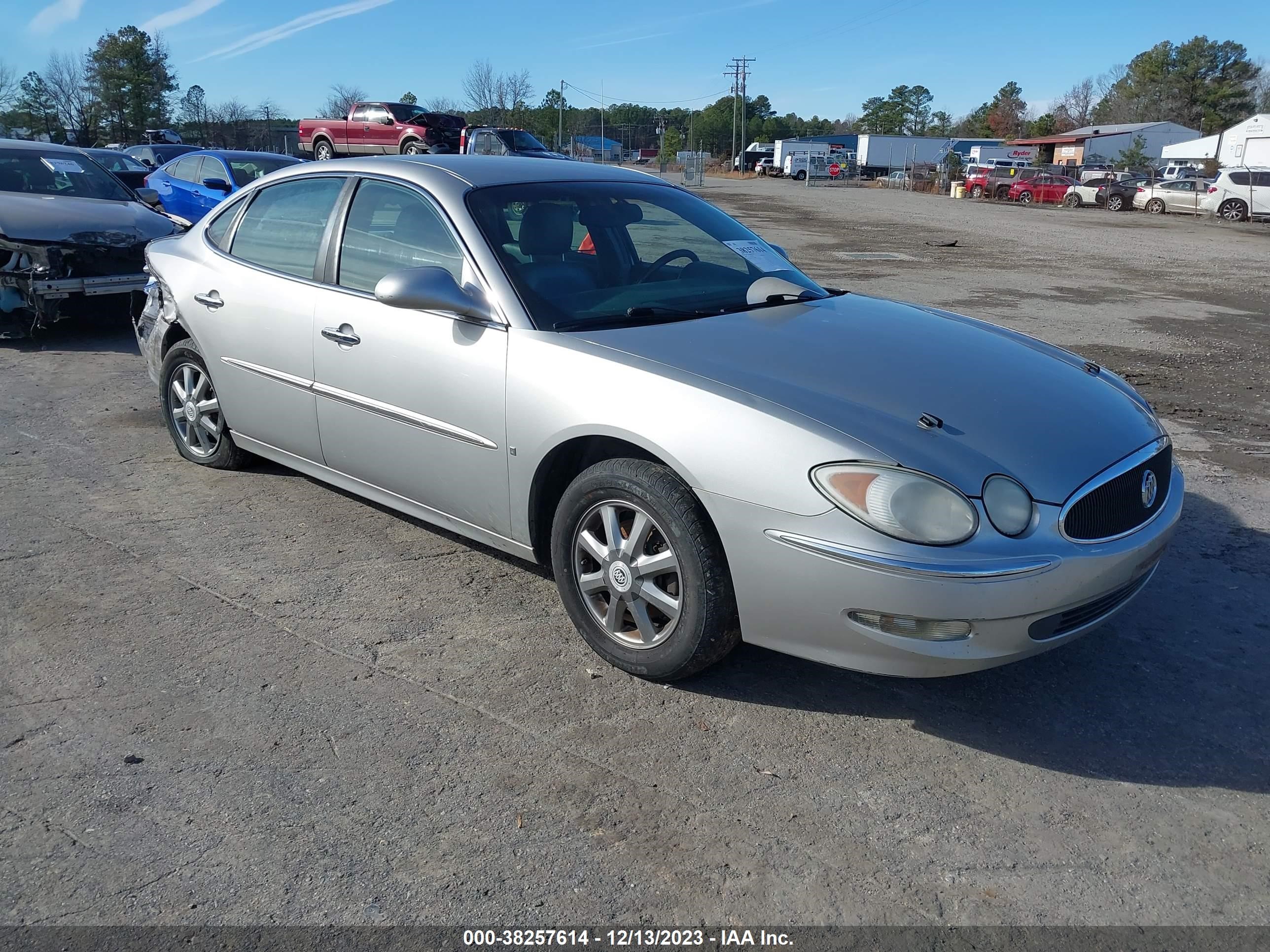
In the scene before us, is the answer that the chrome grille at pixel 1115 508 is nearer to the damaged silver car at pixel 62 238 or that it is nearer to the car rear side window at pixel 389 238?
the car rear side window at pixel 389 238

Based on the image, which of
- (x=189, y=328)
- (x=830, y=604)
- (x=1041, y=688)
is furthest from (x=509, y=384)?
(x=189, y=328)

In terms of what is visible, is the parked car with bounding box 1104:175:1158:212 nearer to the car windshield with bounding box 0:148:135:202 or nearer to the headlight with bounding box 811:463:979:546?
the car windshield with bounding box 0:148:135:202

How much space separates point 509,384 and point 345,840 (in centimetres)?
159

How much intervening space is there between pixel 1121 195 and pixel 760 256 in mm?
38973

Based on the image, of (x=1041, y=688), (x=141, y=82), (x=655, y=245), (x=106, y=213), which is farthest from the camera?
(x=141, y=82)

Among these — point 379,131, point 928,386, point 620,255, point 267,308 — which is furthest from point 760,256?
point 379,131

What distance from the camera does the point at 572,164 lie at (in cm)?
464

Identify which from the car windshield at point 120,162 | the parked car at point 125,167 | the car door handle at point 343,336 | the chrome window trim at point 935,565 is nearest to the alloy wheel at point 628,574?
the chrome window trim at point 935,565

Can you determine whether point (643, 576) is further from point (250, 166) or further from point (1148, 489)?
point (250, 166)

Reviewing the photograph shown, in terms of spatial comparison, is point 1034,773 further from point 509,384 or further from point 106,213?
point 106,213

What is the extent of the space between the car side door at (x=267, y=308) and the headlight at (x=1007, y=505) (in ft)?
9.26

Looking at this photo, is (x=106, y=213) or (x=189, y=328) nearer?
(x=189, y=328)

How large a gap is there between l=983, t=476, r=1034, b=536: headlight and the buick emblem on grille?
61 cm

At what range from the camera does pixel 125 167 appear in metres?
15.7
